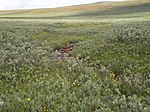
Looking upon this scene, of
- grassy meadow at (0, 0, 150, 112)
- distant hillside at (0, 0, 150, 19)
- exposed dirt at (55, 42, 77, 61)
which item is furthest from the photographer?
→ distant hillside at (0, 0, 150, 19)

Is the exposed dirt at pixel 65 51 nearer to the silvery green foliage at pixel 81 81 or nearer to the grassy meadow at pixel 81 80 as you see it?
the grassy meadow at pixel 81 80

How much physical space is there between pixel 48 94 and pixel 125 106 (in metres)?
3.42

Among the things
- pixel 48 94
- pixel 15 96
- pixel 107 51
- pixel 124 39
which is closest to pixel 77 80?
pixel 48 94

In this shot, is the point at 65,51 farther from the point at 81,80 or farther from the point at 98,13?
the point at 98,13

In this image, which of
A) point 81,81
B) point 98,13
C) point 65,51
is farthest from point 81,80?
point 98,13

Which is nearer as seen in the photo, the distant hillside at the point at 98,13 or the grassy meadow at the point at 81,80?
the grassy meadow at the point at 81,80

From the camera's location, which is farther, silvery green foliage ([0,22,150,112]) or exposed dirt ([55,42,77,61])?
exposed dirt ([55,42,77,61])

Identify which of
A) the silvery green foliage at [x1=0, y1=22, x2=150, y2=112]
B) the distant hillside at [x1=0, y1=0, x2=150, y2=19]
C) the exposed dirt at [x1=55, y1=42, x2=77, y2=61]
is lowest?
the distant hillside at [x1=0, y1=0, x2=150, y2=19]

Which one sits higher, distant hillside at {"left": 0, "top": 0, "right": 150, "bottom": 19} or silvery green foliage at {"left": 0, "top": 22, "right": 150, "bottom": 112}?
silvery green foliage at {"left": 0, "top": 22, "right": 150, "bottom": 112}

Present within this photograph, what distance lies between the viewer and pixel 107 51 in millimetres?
20938

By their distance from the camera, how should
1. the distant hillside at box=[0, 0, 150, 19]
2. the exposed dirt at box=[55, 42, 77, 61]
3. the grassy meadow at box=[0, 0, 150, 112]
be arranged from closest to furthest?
the grassy meadow at box=[0, 0, 150, 112]
the exposed dirt at box=[55, 42, 77, 61]
the distant hillside at box=[0, 0, 150, 19]

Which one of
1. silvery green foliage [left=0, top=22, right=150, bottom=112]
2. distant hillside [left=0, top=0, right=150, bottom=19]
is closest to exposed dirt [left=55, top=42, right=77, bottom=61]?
silvery green foliage [left=0, top=22, right=150, bottom=112]

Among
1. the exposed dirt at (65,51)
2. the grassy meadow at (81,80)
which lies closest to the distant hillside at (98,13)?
the exposed dirt at (65,51)

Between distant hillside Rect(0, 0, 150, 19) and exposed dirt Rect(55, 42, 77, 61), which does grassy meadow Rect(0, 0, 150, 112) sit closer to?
exposed dirt Rect(55, 42, 77, 61)
